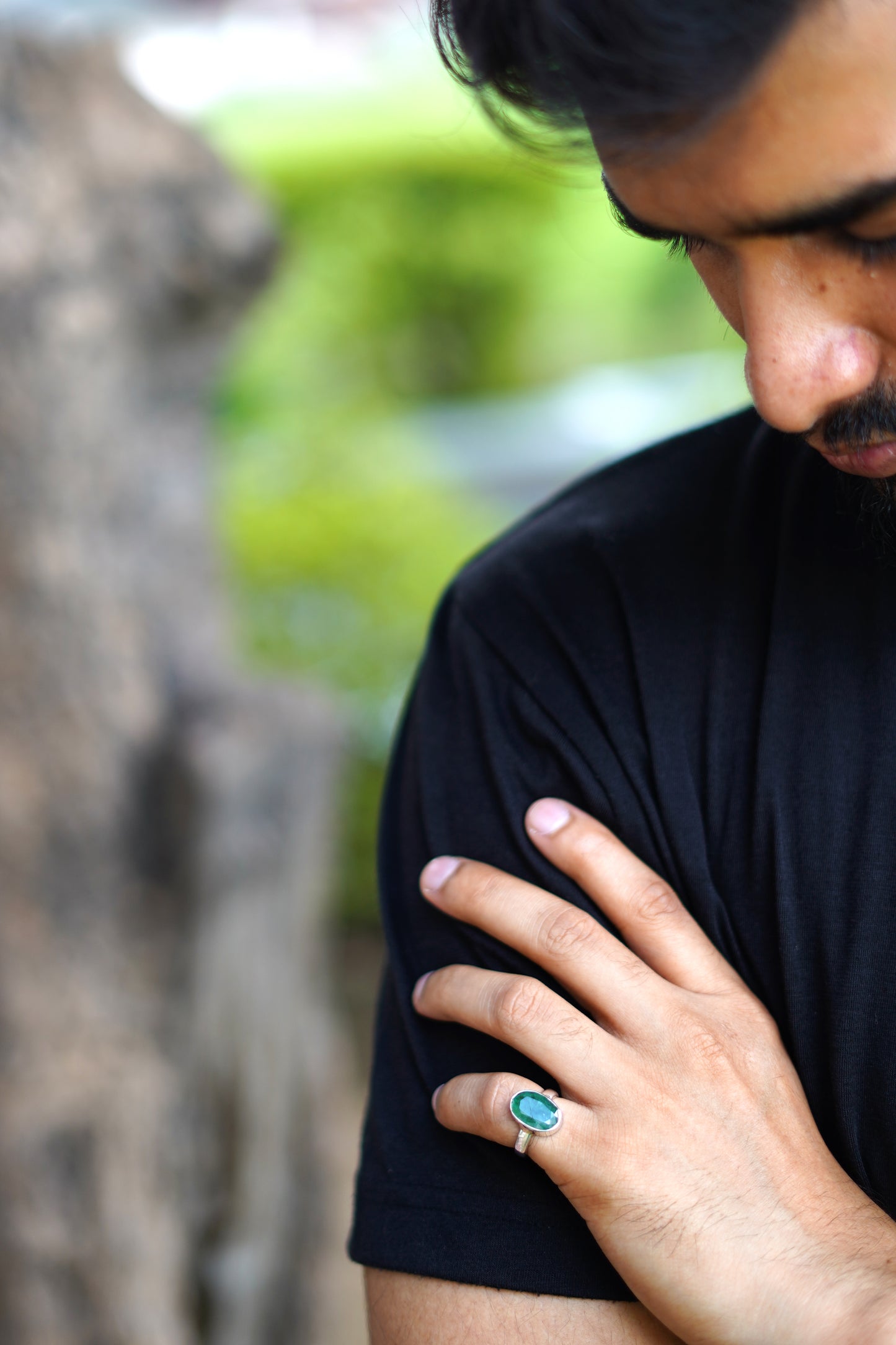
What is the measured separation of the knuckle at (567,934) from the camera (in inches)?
52.0

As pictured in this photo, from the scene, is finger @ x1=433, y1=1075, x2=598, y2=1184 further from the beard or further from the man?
the beard

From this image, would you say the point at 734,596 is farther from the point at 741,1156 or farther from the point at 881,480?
the point at 741,1156

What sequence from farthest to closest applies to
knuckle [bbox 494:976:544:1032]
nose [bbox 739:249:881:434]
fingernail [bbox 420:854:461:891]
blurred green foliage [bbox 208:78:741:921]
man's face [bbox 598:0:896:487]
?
blurred green foliage [bbox 208:78:741:921] < fingernail [bbox 420:854:461:891] < knuckle [bbox 494:976:544:1032] < nose [bbox 739:249:881:434] < man's face [bbox 598:0:896:487]

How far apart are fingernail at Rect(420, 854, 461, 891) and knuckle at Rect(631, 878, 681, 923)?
174 mm

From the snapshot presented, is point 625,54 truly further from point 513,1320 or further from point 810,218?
point 513,1320

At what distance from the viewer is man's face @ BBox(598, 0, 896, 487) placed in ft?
3.48

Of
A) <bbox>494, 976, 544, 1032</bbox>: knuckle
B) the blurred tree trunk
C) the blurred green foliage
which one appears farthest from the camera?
the blurred green foliage

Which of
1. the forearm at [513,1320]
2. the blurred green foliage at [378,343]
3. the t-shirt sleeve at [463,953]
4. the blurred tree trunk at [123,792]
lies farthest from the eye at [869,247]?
the blurred tree trunk at [123,792]

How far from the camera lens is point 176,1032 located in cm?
288

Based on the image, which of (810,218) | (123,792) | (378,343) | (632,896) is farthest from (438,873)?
(378,343)

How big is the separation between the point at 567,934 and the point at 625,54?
738 mm

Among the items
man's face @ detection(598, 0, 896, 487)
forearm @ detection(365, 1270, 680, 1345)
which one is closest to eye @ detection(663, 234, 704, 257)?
man's face @ detection(598, 0, 896, 487)

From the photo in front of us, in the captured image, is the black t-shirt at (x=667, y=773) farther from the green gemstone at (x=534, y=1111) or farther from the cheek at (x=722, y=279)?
the cheek at (x=722, y=279)

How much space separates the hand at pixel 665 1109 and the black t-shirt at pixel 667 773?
35 millimetres
